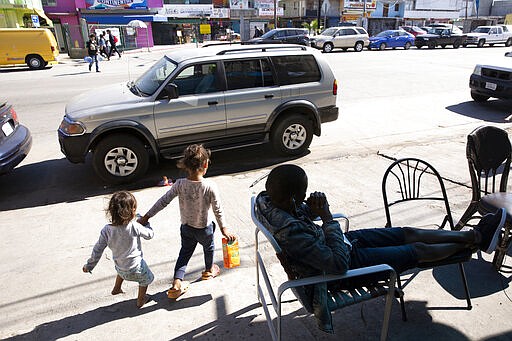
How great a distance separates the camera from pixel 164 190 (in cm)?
543

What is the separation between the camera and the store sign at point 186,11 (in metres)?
40.4

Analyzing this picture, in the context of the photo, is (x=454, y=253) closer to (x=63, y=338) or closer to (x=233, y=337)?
(x=233, y=337)

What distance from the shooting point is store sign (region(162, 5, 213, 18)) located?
133ft

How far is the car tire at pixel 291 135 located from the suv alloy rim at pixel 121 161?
229 centimetres

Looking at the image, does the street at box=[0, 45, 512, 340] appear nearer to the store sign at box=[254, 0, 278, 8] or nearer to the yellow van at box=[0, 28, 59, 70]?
the yellow van at box=[0, 28, 59, 70]

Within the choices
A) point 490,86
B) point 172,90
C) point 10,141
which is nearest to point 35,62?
point 10,141

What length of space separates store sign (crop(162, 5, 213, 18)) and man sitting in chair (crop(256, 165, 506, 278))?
41247 millimetres

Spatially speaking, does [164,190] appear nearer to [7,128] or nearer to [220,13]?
[7,128]

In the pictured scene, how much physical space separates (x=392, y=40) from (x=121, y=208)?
31.0 metres

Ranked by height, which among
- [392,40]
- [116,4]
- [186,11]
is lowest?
[392,40]

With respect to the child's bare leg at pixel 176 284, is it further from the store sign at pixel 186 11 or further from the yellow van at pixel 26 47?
the store sign at pixel 186 11

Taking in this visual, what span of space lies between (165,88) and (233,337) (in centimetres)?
374

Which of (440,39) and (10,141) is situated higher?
(440,39)

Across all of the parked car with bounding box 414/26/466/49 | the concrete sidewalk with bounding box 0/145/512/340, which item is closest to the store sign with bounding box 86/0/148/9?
the parked car with bounding box 414/26/466/49
